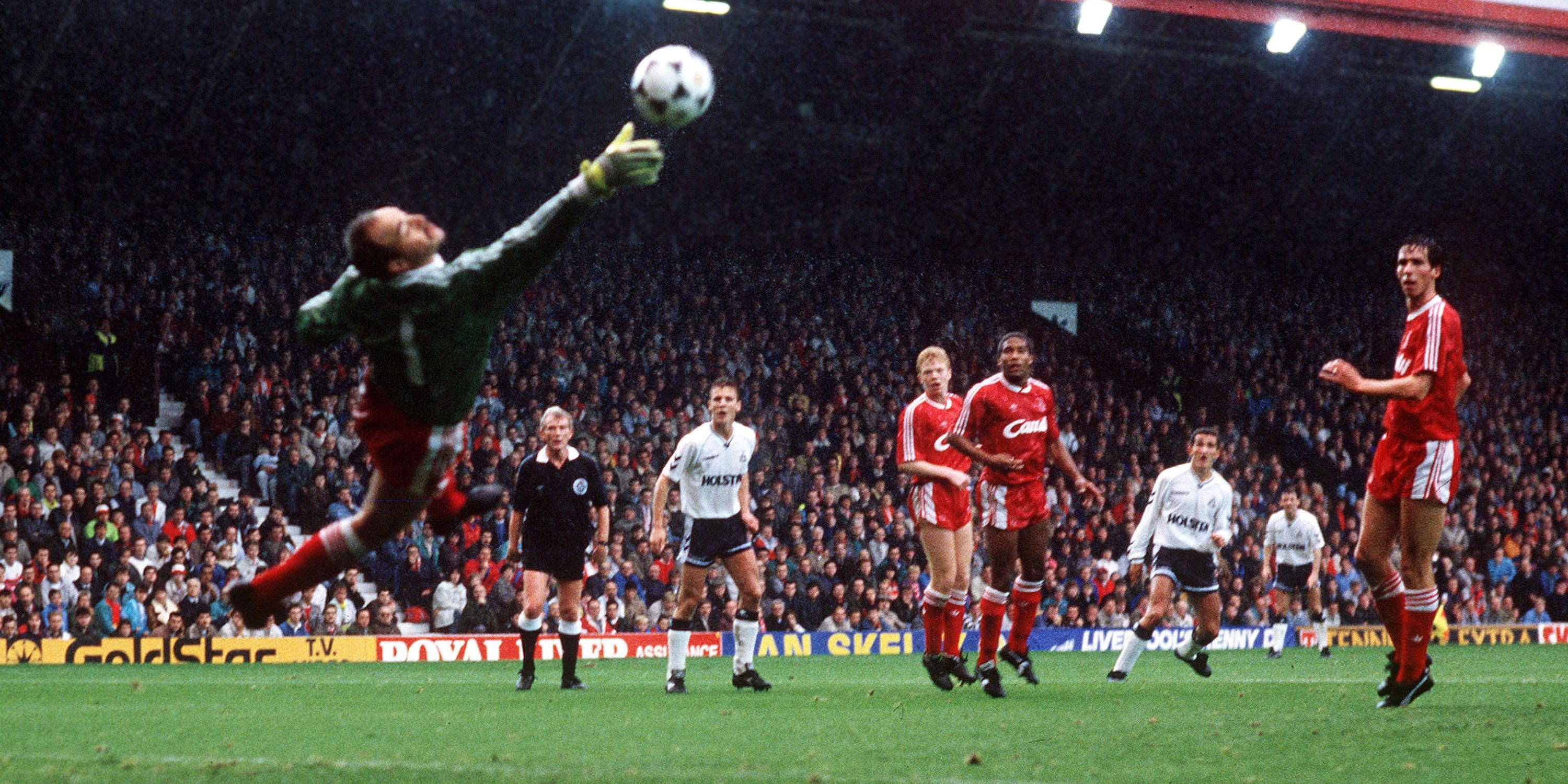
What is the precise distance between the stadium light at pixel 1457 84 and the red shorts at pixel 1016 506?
56.2ft

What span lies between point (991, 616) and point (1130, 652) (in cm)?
200

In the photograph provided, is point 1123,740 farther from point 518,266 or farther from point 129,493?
point 129,493

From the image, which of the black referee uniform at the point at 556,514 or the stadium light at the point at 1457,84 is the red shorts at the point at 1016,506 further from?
the stadium light at the point at 1457,84

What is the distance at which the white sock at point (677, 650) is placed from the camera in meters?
10.4

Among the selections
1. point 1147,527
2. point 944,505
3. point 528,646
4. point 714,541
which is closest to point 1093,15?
point 1147,527

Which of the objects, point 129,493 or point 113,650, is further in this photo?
point 129,493

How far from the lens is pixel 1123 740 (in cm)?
655

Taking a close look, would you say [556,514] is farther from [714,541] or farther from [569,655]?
[714,541]

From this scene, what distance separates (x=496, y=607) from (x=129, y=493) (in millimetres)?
4204

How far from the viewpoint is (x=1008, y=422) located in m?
9.88

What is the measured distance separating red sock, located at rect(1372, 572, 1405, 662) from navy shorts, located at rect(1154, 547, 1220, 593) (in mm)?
3710

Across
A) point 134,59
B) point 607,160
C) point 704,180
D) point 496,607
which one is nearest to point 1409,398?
point 607,160

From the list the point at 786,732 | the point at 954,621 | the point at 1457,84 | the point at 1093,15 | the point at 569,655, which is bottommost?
the point at 786,732

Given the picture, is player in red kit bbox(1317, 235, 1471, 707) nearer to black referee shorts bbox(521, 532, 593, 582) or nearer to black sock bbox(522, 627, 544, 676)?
black referee shorts bbox(521, 532, 593, 582)
